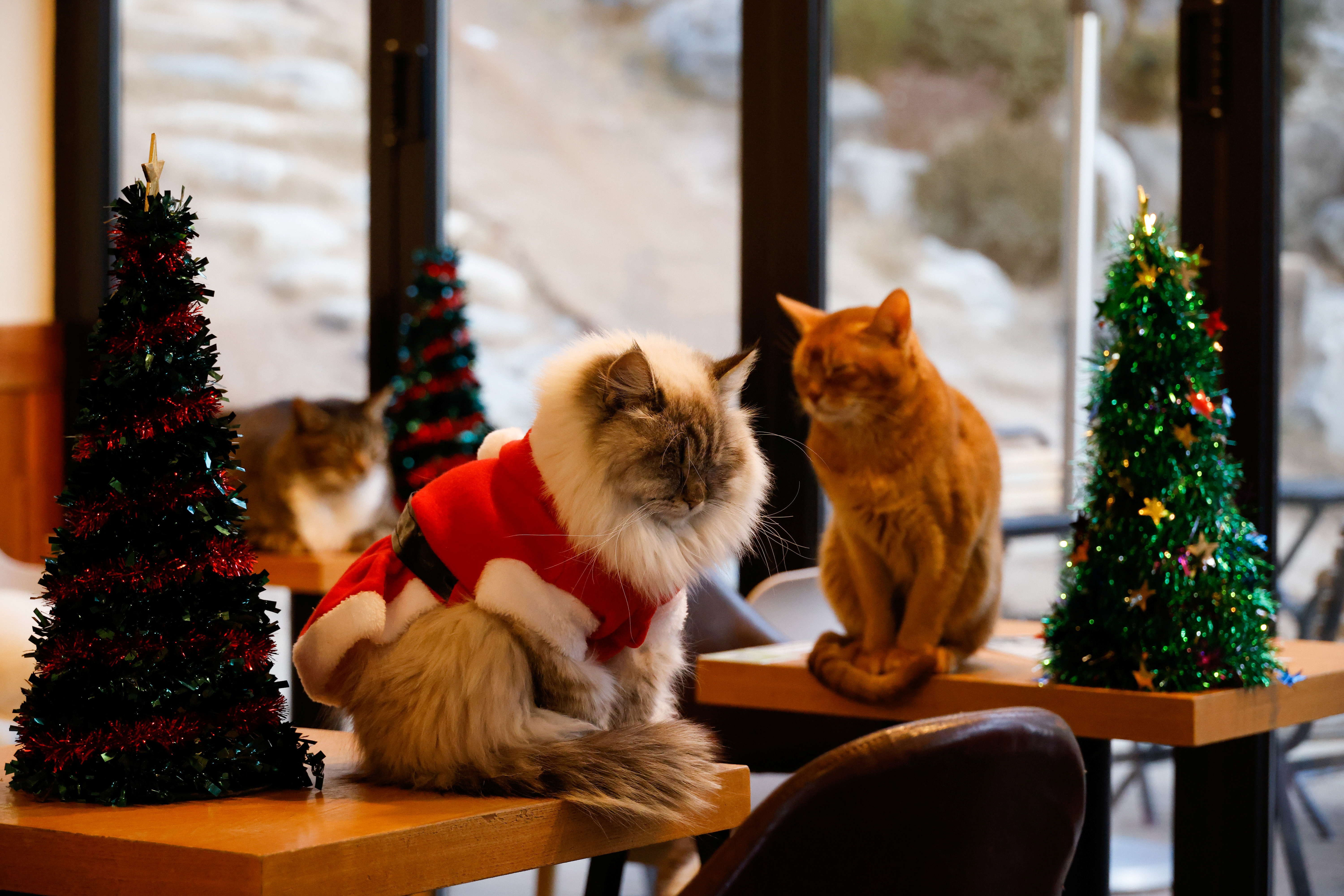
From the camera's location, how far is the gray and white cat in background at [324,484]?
2.93 meters

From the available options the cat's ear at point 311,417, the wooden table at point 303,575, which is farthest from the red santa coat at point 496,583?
the cat's ear at point 311,417

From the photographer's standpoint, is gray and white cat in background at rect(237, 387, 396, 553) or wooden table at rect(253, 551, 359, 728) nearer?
wooden table at rect(253, 551, 359, 728)

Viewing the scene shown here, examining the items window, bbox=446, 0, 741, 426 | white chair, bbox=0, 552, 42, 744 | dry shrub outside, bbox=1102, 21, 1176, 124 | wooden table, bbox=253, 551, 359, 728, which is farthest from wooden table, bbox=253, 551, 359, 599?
dry shrub outside, bbox=1102, 21, 1176, 124

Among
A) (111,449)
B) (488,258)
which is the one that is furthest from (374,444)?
(111,449)

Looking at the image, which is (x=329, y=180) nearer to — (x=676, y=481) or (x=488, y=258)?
(x=488, y=258)

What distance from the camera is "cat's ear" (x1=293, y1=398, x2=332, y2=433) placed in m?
2.94

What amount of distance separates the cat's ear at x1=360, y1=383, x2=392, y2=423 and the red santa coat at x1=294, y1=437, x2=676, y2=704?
1.76 meters

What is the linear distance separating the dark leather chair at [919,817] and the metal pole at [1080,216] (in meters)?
1.29

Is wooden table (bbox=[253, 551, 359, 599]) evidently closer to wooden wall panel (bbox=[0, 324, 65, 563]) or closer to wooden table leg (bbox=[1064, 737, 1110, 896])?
wooden wall panel (bbox=[0, 324, 65, 563])

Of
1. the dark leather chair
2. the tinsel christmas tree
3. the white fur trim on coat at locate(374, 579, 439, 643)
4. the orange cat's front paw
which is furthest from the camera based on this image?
the orange cat's front paw

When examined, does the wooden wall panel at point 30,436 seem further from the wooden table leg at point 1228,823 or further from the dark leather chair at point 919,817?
the dark leather chair at point 919,817

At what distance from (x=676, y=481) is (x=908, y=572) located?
681mm

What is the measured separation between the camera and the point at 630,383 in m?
1.26

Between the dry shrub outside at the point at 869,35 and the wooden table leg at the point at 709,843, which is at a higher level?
the dry shrub outside at the point at 869,35
